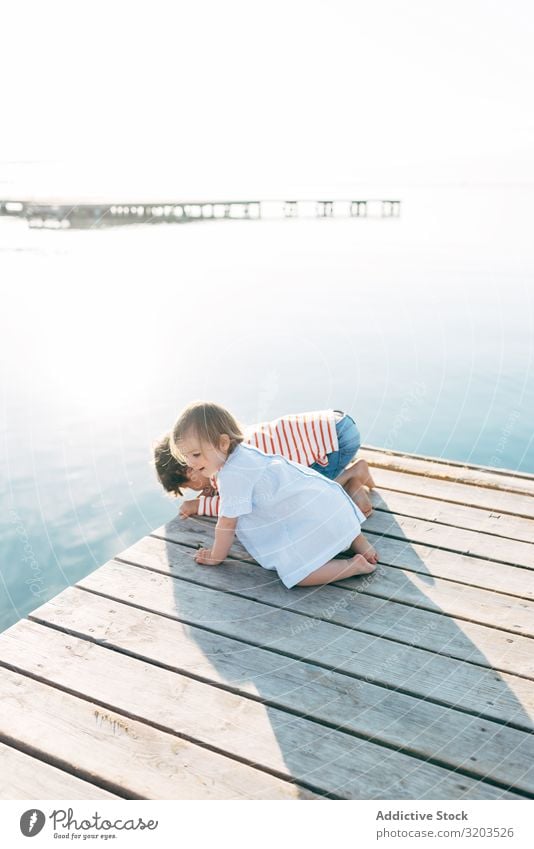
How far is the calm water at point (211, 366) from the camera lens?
6.09 meters

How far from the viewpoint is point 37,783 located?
1.92 metres

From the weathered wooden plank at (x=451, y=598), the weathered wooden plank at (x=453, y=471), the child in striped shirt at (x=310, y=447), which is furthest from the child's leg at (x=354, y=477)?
the weathered wooden plank at (x=451, y=598)

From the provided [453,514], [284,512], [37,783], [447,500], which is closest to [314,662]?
[284,512]

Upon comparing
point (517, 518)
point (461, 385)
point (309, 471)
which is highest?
point (309, 471)

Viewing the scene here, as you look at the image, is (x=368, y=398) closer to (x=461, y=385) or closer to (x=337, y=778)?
(x=461, y=385)

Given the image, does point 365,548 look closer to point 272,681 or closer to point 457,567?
point 457,567

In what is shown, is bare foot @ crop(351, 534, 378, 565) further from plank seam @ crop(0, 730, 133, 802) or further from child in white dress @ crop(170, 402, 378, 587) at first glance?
plank seam @ crop(0, 730, 133, 802)

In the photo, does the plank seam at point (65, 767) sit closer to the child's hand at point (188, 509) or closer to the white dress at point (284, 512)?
the white dress at point (284, 512)

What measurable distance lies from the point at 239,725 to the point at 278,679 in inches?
8.9

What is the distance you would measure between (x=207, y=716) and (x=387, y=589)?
0.90m

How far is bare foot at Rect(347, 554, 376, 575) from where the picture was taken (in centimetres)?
275

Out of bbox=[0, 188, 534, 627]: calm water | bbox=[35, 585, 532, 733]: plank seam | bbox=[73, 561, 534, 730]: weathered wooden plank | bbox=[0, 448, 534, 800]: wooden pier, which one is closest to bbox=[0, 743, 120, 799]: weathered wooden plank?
bbox=[0, 448, 534, 800]: wooden pier

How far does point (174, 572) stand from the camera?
9.55 feet
